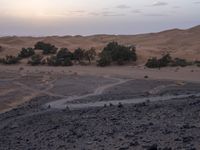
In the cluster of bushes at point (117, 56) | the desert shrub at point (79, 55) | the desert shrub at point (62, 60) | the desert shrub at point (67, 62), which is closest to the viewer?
the cluster of bushes at point (117, 56)

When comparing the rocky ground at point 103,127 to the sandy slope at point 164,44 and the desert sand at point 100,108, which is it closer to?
the desert sand at point 100,108

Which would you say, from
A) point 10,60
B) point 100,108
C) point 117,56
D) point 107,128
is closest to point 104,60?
point 117,56

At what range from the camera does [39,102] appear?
A: 24.1m

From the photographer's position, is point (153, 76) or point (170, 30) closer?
point (153, 76)

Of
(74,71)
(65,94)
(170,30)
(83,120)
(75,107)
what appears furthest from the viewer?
(170,30)

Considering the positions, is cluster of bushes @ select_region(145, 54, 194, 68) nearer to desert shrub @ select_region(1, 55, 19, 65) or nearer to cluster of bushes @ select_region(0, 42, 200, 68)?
cluster of bushes @ select_region(0, 42, 200, 68)

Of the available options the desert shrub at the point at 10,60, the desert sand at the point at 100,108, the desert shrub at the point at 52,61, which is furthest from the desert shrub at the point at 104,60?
the desert shrub at the point at 10,60

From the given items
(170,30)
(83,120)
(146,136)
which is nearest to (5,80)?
(83,120)

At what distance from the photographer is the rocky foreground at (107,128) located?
1126 cm

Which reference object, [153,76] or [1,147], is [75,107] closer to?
[1,147]

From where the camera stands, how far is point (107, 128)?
45.6 ft

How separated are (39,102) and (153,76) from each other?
465 inches

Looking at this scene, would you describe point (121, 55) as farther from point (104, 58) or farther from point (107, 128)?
point (107, 128)

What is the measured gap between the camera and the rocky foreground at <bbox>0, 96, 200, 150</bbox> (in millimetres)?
11258
